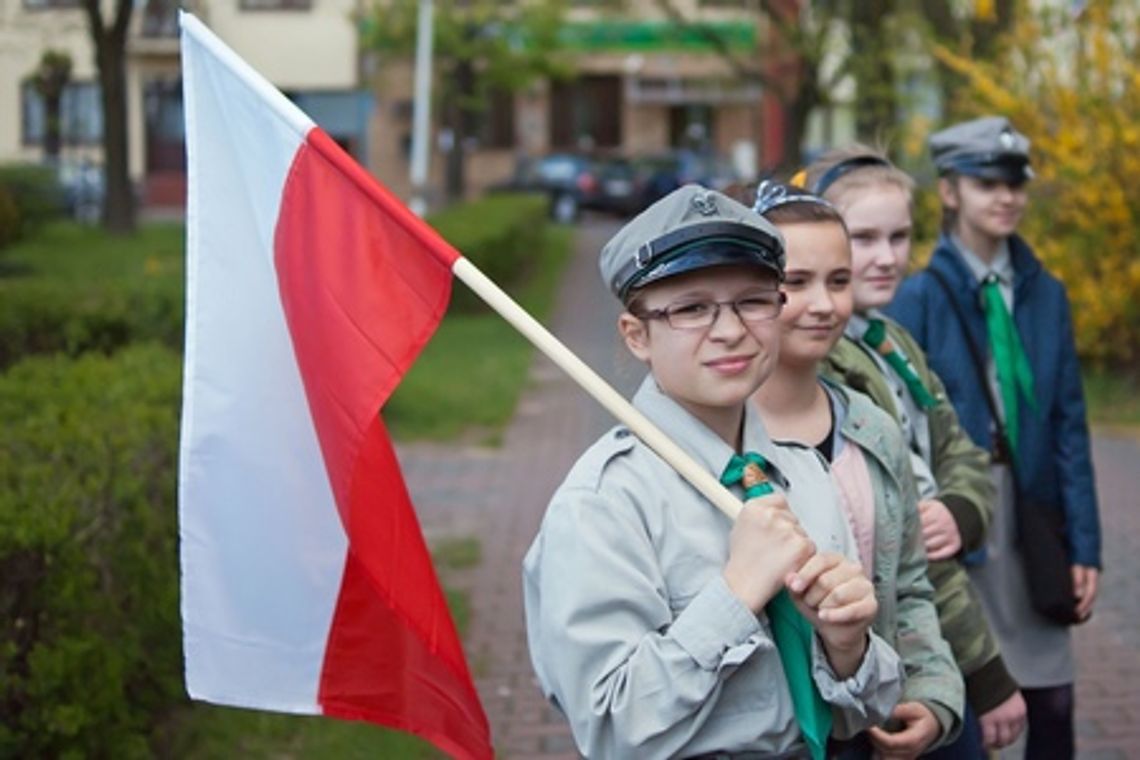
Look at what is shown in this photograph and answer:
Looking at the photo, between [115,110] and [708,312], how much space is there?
89.3ft

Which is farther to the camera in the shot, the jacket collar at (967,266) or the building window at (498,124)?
the building window at (498,124)

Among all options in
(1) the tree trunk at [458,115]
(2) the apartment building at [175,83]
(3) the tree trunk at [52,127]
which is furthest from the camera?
(2) the apartment building at [175,83]

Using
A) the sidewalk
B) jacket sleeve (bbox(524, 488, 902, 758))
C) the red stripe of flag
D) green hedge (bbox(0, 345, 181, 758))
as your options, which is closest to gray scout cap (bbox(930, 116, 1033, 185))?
the sidewalk

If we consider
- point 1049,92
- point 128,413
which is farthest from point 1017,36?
point 128,413

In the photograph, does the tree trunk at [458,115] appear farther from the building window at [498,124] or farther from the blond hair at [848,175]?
the blond hair at [848,175]

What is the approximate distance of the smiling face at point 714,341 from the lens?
267 centimetres

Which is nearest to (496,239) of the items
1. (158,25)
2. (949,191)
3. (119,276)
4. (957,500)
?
(119,276)

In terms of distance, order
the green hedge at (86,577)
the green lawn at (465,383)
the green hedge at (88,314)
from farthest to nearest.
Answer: the green lawn at (465,383) < the green hedge at (88,314) < the green hedge at (86,577)

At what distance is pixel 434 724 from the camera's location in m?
3.31

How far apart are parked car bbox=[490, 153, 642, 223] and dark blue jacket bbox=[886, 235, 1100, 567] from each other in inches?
1430

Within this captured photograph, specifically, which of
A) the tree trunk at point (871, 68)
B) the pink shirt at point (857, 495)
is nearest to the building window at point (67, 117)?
the tree trunk at point (871, 68)

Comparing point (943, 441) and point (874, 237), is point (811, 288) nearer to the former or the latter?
point (874, 237)

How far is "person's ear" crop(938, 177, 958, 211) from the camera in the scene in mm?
4535

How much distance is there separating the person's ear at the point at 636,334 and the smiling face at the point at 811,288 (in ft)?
1.65
